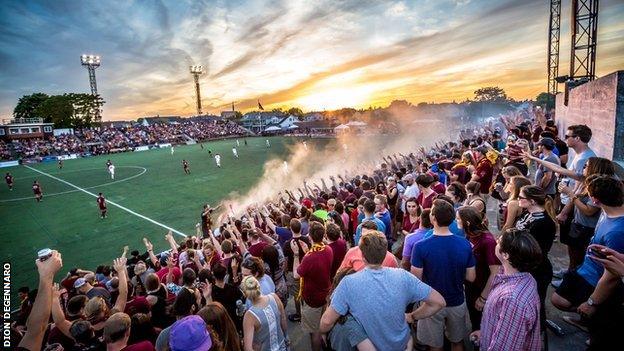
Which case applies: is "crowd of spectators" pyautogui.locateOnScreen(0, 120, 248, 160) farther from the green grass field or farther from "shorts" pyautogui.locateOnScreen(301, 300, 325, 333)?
"shorts" pyautogui.locateOnScreen(301, 300, 325, 333)

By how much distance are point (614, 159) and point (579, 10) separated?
12.9 m

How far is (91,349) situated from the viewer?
11.0 feet

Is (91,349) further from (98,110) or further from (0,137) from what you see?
(98,110)

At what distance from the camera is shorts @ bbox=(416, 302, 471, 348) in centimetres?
361

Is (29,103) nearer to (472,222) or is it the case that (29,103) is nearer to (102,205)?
(102,205)

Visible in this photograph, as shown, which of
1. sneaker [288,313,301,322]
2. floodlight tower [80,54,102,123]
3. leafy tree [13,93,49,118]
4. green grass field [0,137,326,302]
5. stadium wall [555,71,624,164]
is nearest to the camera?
sneaker [288,313,301,322]

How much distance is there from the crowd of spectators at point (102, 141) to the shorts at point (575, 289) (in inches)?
2700

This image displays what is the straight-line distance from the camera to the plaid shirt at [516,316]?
8.38 ft

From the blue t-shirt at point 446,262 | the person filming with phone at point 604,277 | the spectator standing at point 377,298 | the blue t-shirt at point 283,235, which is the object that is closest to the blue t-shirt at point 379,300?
the spectator standing at point 377,298

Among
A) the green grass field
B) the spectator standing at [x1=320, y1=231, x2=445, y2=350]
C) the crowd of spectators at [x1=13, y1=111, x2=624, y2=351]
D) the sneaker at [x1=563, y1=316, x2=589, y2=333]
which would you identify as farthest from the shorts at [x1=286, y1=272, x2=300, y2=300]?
the green grass field

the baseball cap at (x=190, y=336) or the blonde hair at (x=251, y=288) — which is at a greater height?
the blonde hair at (x=251, y=288)

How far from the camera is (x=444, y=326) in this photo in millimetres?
3738

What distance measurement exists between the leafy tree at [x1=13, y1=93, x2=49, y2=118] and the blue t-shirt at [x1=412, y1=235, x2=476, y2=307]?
131 m

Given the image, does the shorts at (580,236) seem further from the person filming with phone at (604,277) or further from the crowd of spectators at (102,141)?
the crowd of spectators at (102,141)
